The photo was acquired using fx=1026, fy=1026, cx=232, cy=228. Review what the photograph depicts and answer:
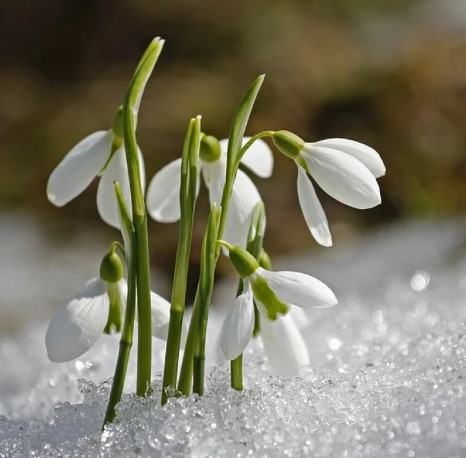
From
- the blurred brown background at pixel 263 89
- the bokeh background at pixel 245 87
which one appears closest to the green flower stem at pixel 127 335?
the bokeh background at pixel 245 87

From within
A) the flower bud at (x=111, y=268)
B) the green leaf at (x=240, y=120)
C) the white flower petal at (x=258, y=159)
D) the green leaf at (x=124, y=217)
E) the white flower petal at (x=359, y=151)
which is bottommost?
the flower bud at (x=111, y=268)

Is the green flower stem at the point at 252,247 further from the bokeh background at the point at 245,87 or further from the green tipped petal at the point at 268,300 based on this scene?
the bokeh background at the point at 245,87

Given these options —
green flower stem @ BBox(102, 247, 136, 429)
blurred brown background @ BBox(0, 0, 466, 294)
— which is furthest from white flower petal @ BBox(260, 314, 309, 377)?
blurred brown background @ BBox(0, 0, 466, 294)

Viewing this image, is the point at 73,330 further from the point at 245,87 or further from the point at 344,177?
the point at 245,87

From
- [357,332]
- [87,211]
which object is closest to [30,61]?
[87,211]

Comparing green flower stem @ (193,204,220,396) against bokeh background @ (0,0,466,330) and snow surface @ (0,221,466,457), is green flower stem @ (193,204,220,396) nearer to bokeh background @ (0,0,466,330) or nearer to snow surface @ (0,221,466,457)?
snow surface @ (0,221,466,457)

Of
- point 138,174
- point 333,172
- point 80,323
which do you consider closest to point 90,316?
point 80,323
